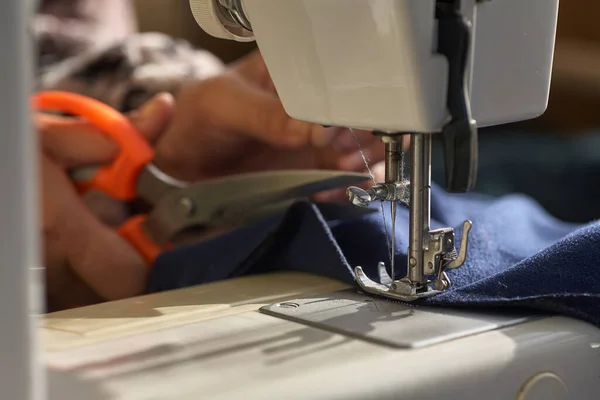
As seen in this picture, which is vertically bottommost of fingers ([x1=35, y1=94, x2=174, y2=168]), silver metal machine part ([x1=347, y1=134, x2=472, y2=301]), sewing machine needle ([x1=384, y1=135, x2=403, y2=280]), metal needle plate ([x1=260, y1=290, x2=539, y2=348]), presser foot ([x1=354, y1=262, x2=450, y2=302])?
metal needle plate ([x1=260, y1=290, x2=539, y2=348])

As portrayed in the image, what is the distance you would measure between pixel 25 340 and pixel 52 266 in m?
0.49

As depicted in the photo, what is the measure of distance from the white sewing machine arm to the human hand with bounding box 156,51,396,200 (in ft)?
0.66

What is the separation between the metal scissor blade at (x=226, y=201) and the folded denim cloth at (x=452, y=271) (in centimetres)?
4

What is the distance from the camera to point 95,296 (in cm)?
82

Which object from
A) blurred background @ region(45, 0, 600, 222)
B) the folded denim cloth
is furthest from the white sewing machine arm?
blurred background @ region(45, 0, 600, 222)

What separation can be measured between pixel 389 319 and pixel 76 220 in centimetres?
40

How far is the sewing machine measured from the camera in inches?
17.7

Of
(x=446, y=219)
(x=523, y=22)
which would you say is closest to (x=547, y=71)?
(x=523, y=22)

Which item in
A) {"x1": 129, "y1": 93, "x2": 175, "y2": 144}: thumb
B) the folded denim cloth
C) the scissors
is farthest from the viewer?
{"x1": 129, "y1": 93, "x2": 175, "y2": 144}: thumb

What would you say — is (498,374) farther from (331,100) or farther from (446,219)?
(446,219)

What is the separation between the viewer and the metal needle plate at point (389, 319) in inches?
19.7

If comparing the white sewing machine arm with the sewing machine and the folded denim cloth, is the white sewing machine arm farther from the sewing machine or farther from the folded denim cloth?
the folded denim cloth

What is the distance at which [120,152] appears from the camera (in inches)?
31.9

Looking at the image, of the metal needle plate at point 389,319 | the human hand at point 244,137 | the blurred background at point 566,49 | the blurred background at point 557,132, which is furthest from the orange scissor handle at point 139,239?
the blurred background at point 566,49
